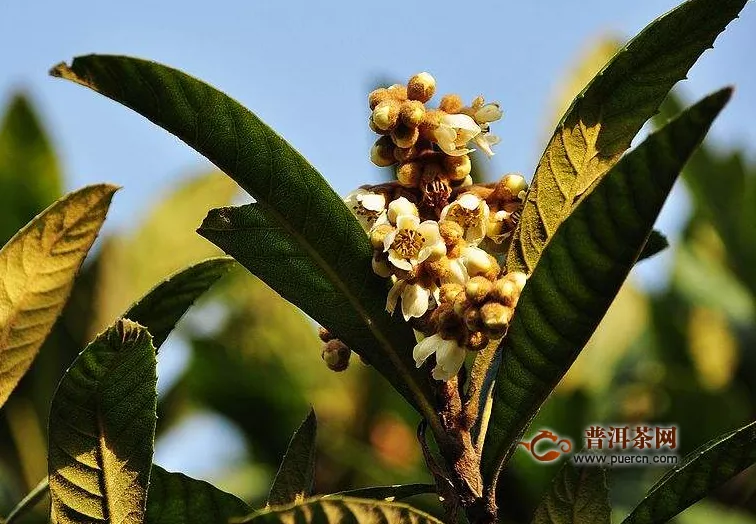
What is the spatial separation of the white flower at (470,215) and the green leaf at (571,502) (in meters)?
0.29

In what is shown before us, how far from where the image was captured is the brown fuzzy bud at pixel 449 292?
47.0 inches

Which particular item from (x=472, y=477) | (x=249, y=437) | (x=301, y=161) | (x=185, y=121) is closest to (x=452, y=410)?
(x=472, y=477)

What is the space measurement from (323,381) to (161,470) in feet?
10.9

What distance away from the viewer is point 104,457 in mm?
1130

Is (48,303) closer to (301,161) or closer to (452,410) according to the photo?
(301,161)

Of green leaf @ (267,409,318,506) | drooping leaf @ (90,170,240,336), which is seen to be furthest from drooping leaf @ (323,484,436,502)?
drooping leaf @ (90,170,240,336)

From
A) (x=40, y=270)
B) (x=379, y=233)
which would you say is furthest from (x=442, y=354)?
(x=40, y=270)

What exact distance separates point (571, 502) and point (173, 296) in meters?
0.58

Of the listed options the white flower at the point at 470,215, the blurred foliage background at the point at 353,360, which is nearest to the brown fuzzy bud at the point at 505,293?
the white flower at the point at 470,215

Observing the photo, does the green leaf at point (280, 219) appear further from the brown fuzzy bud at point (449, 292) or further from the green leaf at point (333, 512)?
the green leaf at point (333, 512)

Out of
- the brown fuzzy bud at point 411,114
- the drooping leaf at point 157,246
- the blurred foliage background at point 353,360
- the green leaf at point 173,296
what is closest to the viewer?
the brown fuzzy bud at point 411,114

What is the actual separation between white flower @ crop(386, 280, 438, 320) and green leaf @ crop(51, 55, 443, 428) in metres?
0.02

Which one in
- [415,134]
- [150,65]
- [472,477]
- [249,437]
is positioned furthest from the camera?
[249,437]

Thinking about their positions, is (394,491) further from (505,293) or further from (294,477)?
(505,293)
